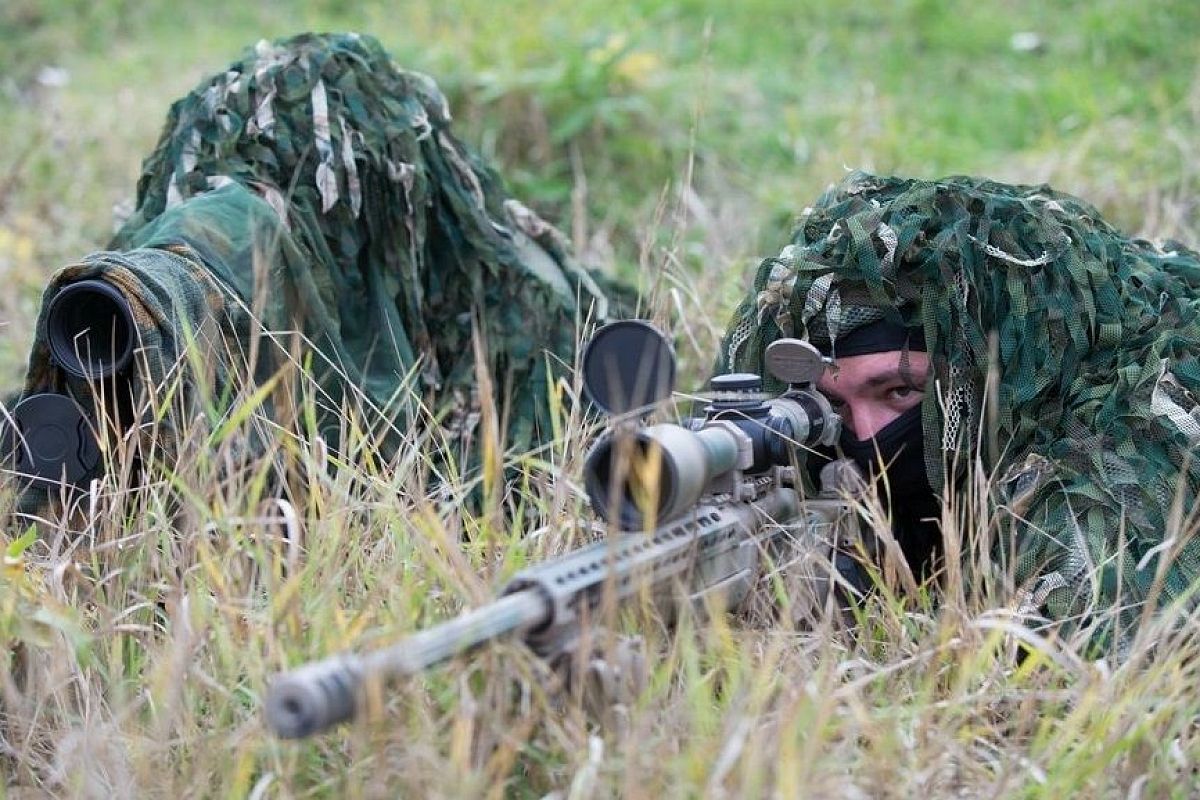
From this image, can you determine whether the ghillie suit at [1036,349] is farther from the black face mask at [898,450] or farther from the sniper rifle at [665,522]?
the sniper rifle at [665,522]

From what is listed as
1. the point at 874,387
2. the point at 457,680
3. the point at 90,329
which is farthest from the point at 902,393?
the point at 90,329

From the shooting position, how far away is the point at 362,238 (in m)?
3.63

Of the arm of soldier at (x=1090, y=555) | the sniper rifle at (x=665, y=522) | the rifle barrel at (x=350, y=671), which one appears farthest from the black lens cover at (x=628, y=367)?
the arm of soldier at (x=1090, y=555)

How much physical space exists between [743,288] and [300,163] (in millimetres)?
1373

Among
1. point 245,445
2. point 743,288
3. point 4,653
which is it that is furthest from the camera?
point 743,288

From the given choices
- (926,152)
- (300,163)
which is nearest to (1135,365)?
(300,163)

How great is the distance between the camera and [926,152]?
20.4 ft

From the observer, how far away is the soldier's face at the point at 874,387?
112 inches

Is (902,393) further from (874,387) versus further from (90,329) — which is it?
(90,329)

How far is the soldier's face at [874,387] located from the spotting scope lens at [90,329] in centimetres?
128

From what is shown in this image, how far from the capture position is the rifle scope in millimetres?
2008

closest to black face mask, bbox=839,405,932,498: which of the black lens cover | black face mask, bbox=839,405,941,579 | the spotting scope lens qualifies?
black face mask, bbox=839,405,941,579

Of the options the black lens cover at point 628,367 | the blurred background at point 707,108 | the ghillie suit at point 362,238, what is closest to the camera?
the black lens cover at point 628,367

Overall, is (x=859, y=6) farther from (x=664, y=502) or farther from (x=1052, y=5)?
(x=664, y=502)
